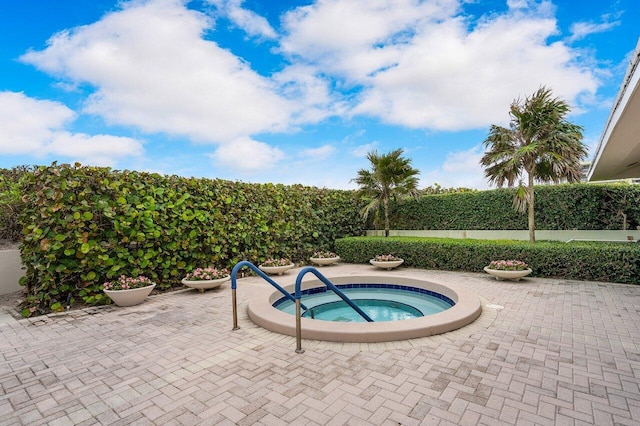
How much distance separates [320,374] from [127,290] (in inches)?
173

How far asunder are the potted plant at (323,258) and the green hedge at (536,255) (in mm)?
1109

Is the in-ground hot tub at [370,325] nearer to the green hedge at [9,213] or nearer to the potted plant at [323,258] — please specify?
the potted plant at [323,258]

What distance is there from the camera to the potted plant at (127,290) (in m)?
5.55

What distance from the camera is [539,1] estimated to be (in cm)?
660

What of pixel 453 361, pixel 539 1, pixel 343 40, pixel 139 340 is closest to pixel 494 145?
pixel 539 1

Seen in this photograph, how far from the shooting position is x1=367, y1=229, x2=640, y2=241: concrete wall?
8.49 metres

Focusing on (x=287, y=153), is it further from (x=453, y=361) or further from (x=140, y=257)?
(x=453, y=361)

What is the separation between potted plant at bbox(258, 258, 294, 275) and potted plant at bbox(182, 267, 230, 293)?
1.76m

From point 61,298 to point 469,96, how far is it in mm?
10703

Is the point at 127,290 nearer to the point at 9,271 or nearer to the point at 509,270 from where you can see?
the point at 9,271

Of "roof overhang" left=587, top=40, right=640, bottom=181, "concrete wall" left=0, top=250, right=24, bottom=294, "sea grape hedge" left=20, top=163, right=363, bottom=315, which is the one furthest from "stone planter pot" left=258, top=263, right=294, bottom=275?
"roof overhang" left=587, top=40, right=640, bottom=181

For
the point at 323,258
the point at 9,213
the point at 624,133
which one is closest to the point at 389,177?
the point at 323,258

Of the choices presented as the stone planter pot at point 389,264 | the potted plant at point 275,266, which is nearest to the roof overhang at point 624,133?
the stone planter pot at point 389,264

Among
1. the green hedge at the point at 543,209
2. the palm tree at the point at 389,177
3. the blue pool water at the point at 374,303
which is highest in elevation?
the palm tree at the point at 389,177
